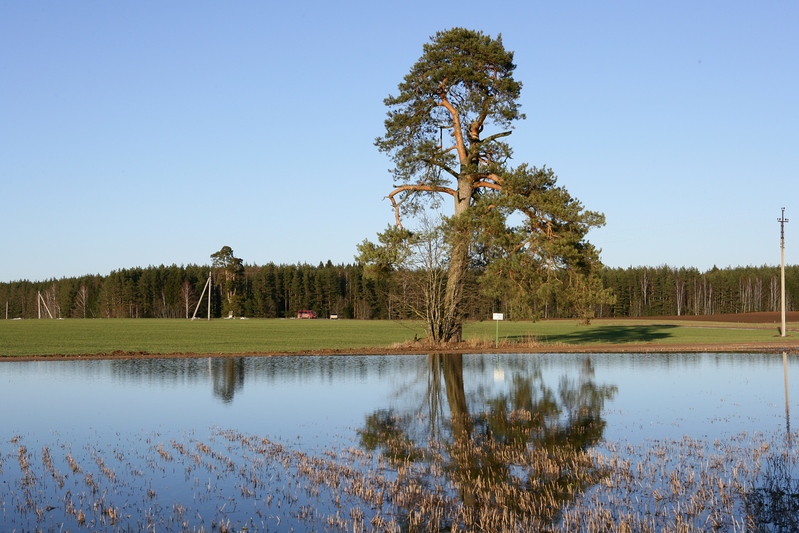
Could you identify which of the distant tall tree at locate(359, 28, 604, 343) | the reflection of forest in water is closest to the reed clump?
the reflection of forest in water

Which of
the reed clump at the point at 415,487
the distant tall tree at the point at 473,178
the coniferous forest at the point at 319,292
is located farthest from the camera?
the coniferous forest at the point at 319,292

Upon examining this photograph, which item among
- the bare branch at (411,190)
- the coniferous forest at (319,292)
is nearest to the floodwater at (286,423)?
the bare branch at (411,190)

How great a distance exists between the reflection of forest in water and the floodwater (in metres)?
0.10

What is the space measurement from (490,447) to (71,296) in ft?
506

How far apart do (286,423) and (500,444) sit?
16.9 feet

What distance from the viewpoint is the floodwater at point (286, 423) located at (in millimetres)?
10016

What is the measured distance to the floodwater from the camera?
10016 millimetres

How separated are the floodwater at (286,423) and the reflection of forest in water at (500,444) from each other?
0.32ft

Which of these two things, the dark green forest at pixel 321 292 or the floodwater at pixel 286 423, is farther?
the dark green forest at pixel 321 292

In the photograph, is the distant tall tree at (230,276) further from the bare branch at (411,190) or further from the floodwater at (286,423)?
the floodwater at (286,423)

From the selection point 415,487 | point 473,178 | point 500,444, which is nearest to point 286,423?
point 500,444

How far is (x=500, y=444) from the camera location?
545 inches

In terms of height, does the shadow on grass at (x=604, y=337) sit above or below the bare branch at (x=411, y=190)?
below

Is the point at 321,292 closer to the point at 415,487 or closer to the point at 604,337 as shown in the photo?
the point at 604,337
